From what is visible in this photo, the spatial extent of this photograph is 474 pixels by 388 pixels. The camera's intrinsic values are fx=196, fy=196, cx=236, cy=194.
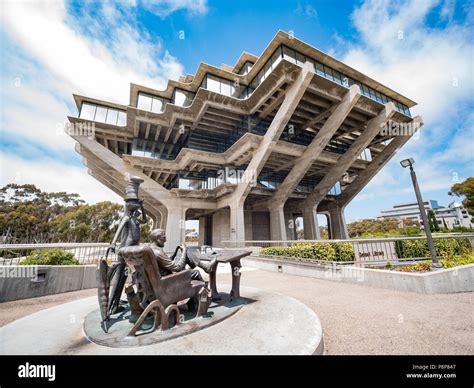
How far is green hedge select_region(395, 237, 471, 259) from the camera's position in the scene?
958 cm

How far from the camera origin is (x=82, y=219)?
3728 cm

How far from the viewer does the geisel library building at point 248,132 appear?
725 inches

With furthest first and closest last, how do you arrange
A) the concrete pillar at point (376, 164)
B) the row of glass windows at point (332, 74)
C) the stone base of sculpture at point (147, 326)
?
1. the concrete pillar at point (376, 164)
2. the row of glass windows at point (332, 74)
3. the stone base of sculpture at point (147, 326)

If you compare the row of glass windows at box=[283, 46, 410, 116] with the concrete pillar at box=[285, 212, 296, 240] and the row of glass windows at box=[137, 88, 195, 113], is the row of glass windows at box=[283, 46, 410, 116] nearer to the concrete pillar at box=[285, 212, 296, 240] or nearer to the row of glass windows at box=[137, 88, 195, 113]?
the row of glass windows at box=[137, 88, 195, 113]

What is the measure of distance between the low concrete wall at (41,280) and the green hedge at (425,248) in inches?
548

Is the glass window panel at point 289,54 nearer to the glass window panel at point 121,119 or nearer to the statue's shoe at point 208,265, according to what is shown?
the glass window panel at point 121,119

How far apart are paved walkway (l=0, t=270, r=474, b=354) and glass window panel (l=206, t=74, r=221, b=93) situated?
1953 cm

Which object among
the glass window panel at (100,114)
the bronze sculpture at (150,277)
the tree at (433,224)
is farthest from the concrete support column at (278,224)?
the glass window panel at (100,114)

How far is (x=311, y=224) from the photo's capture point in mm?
25188

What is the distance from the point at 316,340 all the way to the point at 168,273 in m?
2.67

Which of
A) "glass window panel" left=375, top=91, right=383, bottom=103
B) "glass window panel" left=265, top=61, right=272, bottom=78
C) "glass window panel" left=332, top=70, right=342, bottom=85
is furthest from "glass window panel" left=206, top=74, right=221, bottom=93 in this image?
"glass window panel" left=375, top=91, right=383, bottom=103

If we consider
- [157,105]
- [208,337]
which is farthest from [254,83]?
[208,337]
